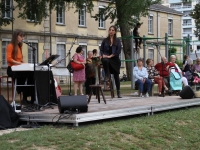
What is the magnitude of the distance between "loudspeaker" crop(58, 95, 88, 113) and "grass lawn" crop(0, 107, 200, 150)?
39 centimetres

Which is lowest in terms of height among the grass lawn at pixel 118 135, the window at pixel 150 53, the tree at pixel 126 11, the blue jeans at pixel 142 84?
the grass lawn at pixel 118 135

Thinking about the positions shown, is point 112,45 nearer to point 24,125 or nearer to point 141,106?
point 141,106

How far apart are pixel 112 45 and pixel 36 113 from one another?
3.74 m

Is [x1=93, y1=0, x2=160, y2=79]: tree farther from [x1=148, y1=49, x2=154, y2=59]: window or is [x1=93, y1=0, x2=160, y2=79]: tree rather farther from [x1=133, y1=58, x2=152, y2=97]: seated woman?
[x1=148, y1=49, x2=154, y2=59]: window

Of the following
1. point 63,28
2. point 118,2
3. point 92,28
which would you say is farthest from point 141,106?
point 92,28

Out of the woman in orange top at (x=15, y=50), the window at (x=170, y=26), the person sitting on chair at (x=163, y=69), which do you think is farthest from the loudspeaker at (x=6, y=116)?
the window at (x=170, y=26)

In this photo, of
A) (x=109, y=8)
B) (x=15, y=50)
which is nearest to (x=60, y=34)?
(x=109, y=8)

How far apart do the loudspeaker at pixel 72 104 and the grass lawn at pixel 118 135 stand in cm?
39

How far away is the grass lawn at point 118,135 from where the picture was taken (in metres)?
7.03

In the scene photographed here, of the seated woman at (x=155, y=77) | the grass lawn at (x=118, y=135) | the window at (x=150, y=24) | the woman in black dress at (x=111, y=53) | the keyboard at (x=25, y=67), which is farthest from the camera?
the window at (x=150, y=24)

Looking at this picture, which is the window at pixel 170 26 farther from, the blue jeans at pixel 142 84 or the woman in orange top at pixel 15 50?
the woman in orange top at pixel 15 50

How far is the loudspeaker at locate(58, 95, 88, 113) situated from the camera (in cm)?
875

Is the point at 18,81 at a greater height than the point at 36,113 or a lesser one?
greater

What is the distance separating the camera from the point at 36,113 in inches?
362
